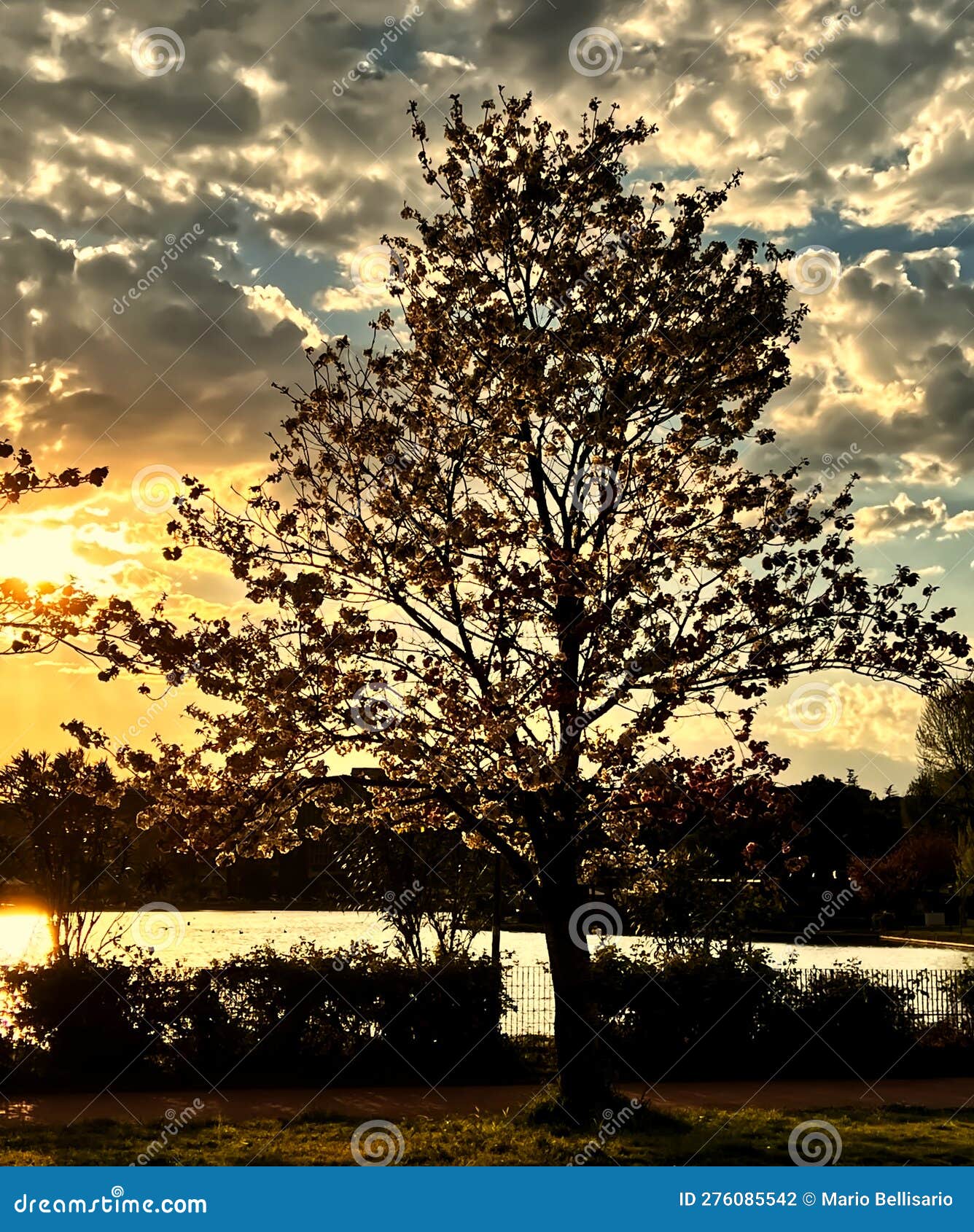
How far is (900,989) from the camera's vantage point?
59.1 ft

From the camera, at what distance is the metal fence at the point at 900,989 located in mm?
17719

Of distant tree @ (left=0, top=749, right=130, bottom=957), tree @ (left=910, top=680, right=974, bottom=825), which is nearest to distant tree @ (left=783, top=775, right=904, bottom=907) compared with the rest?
tree @ (left=910, top=680, right=974, bottom=825)

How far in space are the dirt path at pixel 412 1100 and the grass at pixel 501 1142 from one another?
0.64 metres

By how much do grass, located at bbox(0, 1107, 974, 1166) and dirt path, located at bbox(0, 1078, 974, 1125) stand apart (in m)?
0.64

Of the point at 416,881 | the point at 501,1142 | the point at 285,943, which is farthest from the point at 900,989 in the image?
the point at 285,943

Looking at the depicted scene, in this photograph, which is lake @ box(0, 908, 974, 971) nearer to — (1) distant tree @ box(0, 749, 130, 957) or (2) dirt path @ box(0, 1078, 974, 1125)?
(1) distant tree @ box(0, 749, 130, 957)

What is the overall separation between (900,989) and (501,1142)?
9197 mm

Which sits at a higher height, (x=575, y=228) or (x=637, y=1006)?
(x=575, y=228)

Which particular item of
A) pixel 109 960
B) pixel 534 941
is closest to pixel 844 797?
pixel 534 941

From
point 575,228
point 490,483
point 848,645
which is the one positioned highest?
point 575,228

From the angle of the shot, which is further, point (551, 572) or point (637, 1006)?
point (637, 1006)

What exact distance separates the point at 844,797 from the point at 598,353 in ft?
224

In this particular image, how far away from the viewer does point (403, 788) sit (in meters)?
11.8

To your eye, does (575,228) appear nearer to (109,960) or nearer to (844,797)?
(109,960)
